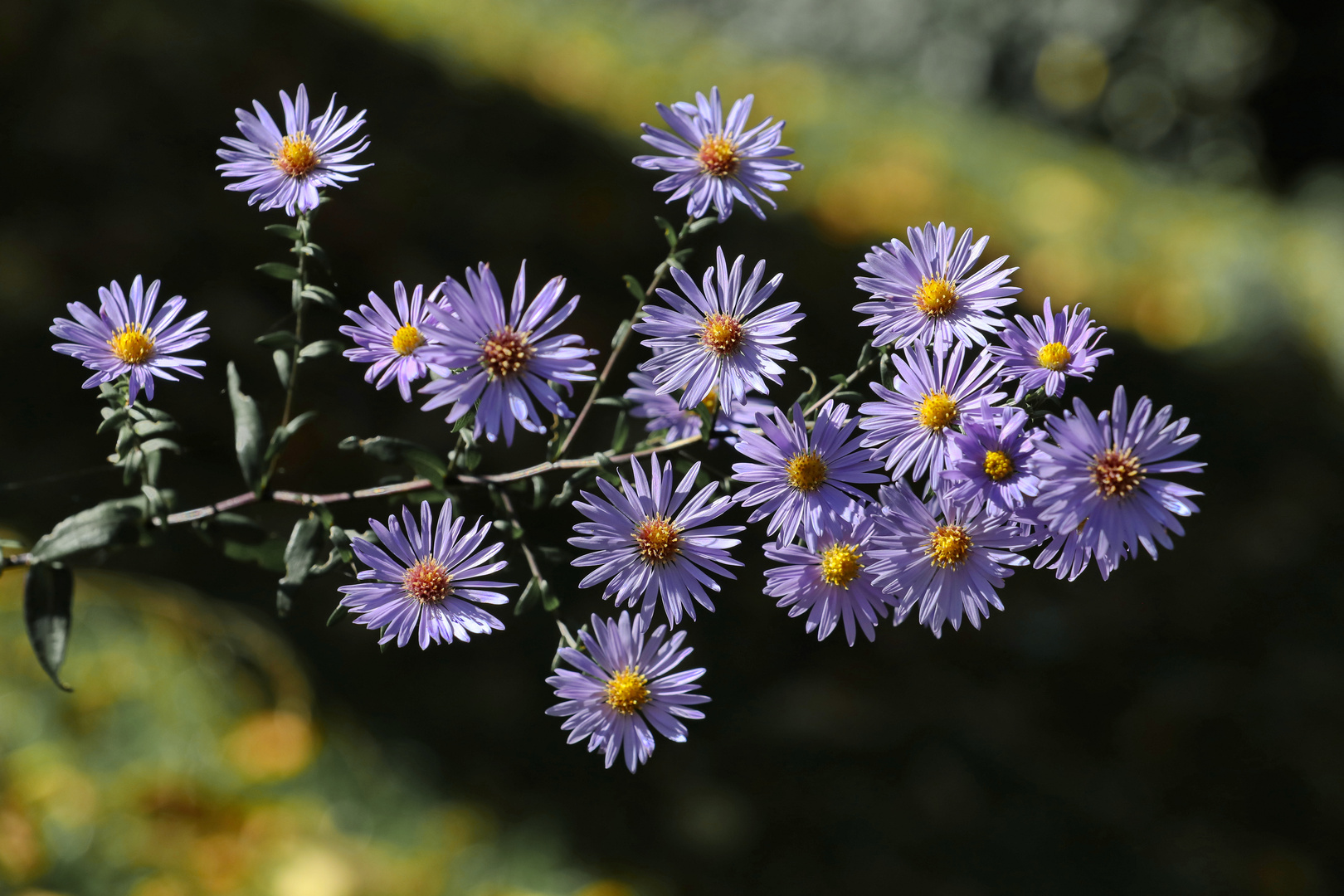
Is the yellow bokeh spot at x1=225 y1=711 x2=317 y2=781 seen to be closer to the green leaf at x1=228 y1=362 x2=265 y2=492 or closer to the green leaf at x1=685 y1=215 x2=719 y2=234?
the green leaf at x1=228 y1=362 x2=265 y2=492

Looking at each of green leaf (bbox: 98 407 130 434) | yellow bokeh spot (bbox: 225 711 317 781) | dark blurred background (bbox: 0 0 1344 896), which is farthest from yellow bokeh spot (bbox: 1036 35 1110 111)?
green leaf (bbox: 98 407 130 434)

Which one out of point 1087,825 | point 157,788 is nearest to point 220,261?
point 157,788

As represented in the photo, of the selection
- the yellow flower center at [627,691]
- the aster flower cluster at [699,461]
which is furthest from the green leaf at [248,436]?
the yellow flower center at [627,691]

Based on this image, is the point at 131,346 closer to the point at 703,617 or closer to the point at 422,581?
the point at 422,581

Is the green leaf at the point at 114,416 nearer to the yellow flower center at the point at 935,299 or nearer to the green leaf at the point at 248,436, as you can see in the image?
A: the green leaf at the point at 248,436

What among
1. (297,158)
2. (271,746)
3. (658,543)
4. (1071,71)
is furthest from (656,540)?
(1071,71)
